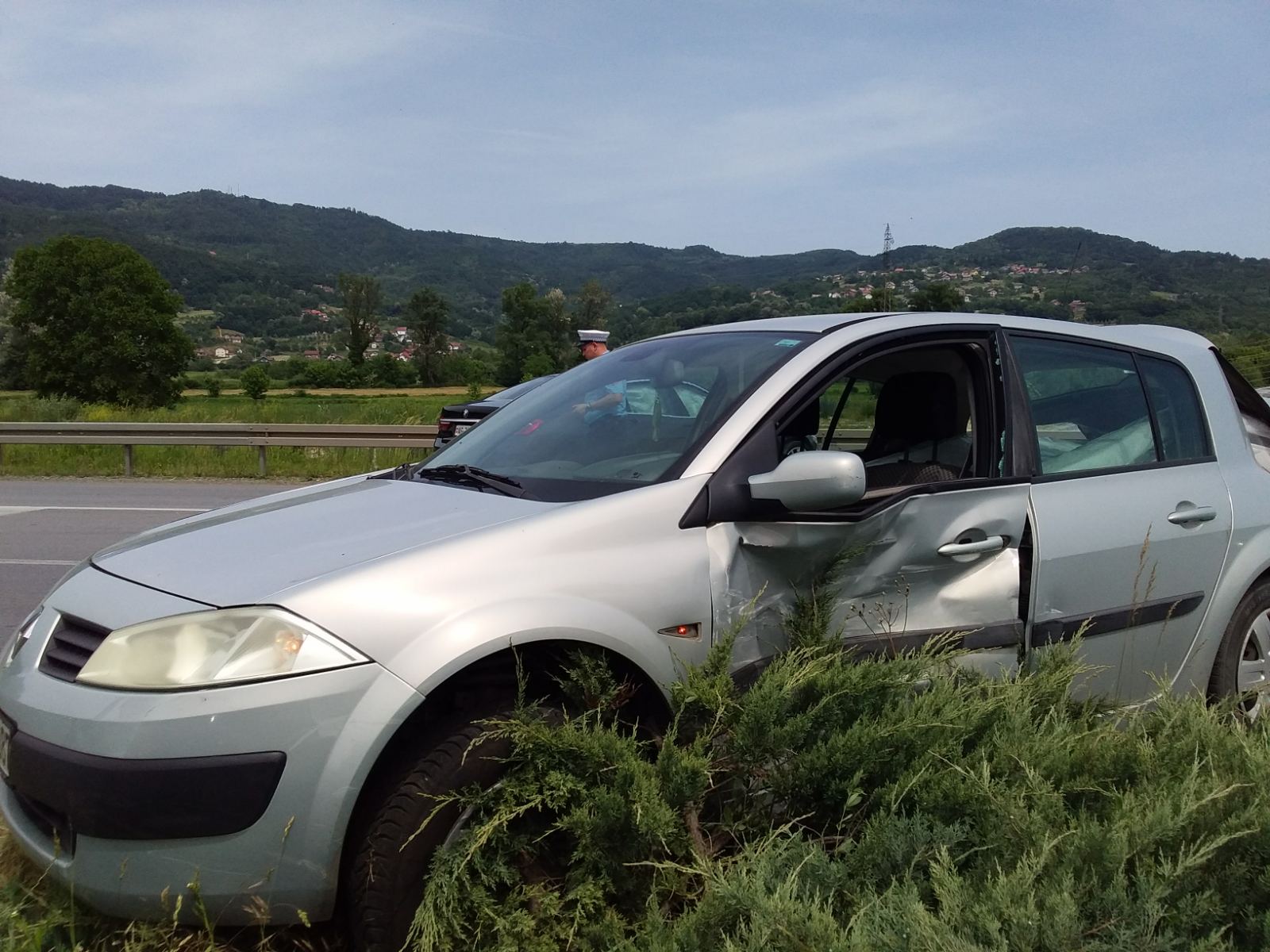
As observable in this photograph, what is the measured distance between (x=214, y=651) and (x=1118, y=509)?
9.17 ft

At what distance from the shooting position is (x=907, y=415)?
3.93 metres

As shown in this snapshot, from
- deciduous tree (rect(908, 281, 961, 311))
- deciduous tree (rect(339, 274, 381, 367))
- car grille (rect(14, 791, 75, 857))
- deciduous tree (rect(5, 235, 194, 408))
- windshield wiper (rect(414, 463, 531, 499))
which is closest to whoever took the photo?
car grille (rect(14, 791, 75, 857))

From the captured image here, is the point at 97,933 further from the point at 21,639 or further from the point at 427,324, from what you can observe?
the point at 427,324

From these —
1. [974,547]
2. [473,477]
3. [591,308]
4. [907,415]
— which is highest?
[591,308]

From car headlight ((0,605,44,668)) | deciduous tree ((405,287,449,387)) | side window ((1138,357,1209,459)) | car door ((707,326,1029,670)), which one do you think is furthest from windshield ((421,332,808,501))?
deciduous tree ((405,287,449,387))

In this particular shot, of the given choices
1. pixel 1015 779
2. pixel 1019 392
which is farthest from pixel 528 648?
pixel 1019 392

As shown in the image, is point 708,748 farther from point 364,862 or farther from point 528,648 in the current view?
point 364,862

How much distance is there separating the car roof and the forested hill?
0.61 meters

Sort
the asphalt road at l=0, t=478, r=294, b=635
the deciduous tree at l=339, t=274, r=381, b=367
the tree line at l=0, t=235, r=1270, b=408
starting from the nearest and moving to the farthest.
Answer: the asphalt road at l=0, t=478, r=294, b=635 < the tree line at l=0, t=235, r=1270, b=408 < the deciduous tree at l=339, t=274, r=381, b=367

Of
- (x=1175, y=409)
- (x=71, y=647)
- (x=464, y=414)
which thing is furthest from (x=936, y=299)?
(x=464, y=414)

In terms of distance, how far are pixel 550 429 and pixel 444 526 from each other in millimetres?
963

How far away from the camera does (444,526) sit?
105 inches

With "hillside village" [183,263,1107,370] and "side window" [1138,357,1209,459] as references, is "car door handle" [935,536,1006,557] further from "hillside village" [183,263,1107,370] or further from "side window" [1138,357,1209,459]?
"hillside village" [183,263,1107,370]

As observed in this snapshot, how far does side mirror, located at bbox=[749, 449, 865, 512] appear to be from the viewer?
2750 mm
